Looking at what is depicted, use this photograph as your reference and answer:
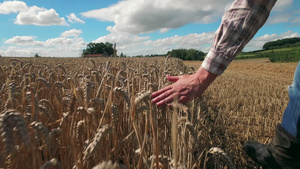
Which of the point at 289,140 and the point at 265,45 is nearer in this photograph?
the point at 289,140

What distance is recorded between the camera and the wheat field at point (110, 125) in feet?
2.59

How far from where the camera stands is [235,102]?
4.16 m

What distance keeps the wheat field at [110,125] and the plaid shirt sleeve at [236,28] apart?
354 millimetres

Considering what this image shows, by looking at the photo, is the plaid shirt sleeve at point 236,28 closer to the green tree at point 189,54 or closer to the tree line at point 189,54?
the tree line at point 189,54

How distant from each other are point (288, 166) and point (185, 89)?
122 centimetres

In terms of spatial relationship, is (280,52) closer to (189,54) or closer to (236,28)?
(189,54)

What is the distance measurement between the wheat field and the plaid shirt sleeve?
1.16ft

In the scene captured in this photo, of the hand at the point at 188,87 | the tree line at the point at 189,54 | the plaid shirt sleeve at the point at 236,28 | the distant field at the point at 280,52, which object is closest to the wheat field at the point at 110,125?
the hand at the point at 188,87

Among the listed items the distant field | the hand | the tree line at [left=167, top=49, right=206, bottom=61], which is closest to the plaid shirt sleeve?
the hand

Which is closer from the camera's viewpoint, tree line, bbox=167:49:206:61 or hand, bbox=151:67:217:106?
hand, bbox=151:67:217:106

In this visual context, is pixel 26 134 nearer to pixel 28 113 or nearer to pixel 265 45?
pixel 28 113

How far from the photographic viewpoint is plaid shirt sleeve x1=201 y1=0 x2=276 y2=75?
135 centimetres

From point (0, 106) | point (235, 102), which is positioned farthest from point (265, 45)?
point (0, 106)

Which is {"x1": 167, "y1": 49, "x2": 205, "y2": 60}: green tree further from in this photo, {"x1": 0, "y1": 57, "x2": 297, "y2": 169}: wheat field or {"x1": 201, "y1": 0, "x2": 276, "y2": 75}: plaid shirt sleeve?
{"x1": 201, "y1": 0, "x2": 276, "y2": 75}: plaid shirt sleeve
